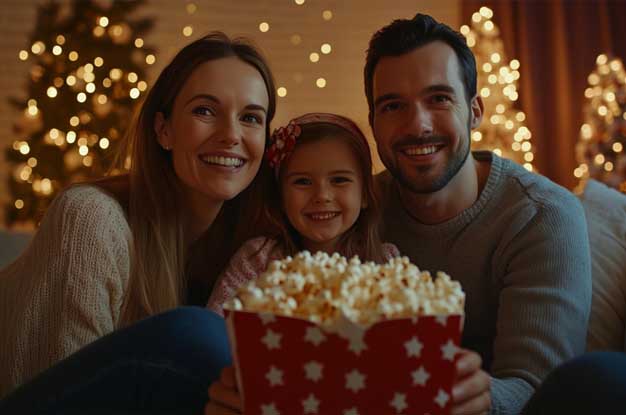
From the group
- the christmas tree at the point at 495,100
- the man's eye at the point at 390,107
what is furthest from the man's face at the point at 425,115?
the christmas tree at the point at 495,100

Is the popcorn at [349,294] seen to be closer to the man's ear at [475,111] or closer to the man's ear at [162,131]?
the man's ear at [162,131]

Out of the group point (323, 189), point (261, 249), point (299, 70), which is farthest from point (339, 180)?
point (299, 70)

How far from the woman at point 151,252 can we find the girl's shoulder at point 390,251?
1.41 feet

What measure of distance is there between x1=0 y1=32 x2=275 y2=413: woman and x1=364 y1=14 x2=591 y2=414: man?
0.40 m

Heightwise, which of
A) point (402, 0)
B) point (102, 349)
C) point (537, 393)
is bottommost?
point (537, 393)

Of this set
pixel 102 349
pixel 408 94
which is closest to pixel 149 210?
pixel 102 349

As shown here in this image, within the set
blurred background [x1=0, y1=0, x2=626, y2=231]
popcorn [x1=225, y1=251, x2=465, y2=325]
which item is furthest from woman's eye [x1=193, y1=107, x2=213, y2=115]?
blurred background [x1=0, y1=0, x2=626, y2=231]

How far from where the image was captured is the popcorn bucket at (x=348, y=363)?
3.65ft

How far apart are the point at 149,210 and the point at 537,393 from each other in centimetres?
118

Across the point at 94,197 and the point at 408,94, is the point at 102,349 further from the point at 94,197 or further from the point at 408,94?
the point at 408,94

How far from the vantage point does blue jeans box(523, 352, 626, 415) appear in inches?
50.3

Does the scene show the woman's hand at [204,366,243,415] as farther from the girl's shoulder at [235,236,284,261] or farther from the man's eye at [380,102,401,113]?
the man's eye at [380,102,401,113]

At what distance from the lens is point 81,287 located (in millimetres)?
1855

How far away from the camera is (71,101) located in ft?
17.0
